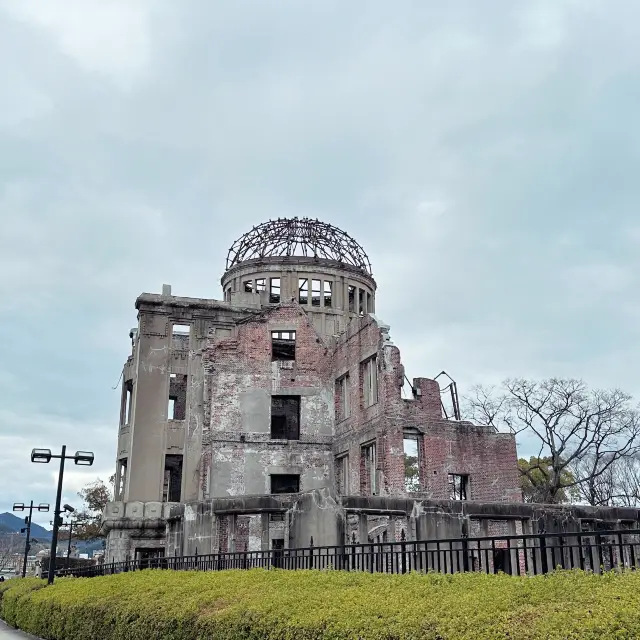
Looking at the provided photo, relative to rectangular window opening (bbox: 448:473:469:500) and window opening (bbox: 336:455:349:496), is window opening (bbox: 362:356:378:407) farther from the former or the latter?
rectangular window opening (bbox: 448:473:469:500)

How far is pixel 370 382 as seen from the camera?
3147 cm

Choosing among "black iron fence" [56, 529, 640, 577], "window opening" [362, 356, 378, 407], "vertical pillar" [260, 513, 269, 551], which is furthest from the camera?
"window opening" [362, 356, 378, 407]

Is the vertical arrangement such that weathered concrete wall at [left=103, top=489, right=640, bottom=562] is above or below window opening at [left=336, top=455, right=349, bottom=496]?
below

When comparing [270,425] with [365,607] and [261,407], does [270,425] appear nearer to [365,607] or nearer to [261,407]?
[261,407]

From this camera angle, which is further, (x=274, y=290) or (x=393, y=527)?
(x=274, y=290)

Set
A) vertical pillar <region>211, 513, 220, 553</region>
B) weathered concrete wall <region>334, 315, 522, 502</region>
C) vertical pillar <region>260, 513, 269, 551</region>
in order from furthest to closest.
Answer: weathered concrete wall <region>334, 315, 522, 502</region>, vertical pillar <region>211, 513, 220, 553</region>, vertical pillar <region>260, 513, 269, 551</region>

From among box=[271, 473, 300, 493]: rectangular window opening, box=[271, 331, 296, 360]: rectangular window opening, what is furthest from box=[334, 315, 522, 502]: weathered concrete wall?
box=[271, 331, 296, 360]: rectangular window opening

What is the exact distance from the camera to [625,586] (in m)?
5.63

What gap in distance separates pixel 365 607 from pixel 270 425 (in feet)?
92.0

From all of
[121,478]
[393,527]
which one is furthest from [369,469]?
[121,478]

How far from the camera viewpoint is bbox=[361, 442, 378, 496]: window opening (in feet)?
99.0

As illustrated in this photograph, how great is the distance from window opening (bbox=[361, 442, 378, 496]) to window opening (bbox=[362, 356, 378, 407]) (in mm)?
1873

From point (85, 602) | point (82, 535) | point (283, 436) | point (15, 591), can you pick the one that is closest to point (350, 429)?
point (283, 436)

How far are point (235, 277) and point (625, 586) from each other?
39961mm
